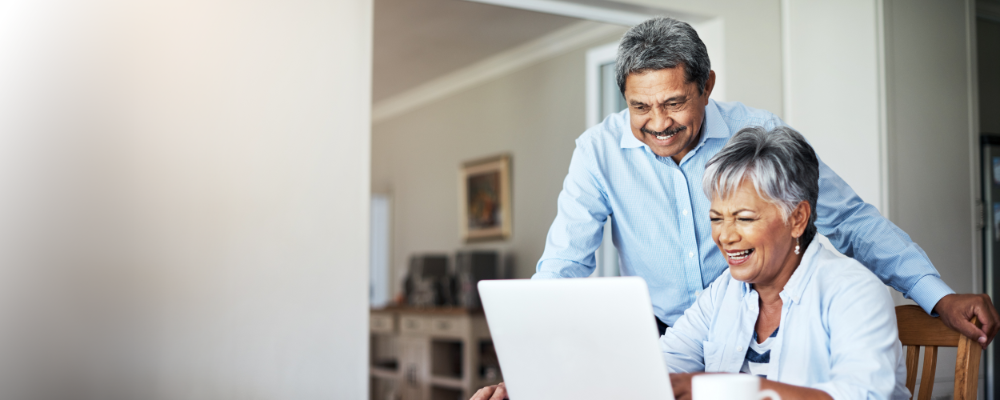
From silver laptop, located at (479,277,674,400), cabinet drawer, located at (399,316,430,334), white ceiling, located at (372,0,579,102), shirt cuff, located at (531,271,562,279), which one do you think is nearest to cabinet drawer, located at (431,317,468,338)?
cabinet drawer, located at (399,316,430,334)

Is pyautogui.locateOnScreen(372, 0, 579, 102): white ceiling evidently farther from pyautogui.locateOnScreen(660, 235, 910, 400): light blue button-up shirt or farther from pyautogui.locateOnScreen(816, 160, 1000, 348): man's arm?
pyautogui.locateOnScreen(660, 235, 910, 400): light blue button-up shirt

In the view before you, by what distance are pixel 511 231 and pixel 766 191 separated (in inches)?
175

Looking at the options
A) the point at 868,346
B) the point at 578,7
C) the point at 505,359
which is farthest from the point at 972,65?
the point at 505,359

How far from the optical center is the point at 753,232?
1346 millimetres

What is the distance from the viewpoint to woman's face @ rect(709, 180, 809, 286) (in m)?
1.34

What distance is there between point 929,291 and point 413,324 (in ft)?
15.5

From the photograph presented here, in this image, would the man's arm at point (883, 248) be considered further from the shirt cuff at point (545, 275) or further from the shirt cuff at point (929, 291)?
the shirt cuff at point (545, 275)

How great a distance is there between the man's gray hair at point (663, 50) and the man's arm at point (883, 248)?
0.39m

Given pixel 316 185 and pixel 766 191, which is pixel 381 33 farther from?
pixel 766 191

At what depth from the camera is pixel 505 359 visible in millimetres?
1191

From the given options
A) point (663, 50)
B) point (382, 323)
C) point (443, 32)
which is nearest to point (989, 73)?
point (443, 32)

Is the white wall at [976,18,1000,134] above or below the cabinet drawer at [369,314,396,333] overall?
above

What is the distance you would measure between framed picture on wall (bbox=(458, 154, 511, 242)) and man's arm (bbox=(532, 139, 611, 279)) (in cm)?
375

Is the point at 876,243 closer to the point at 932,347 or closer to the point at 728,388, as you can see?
the point at 932,347
